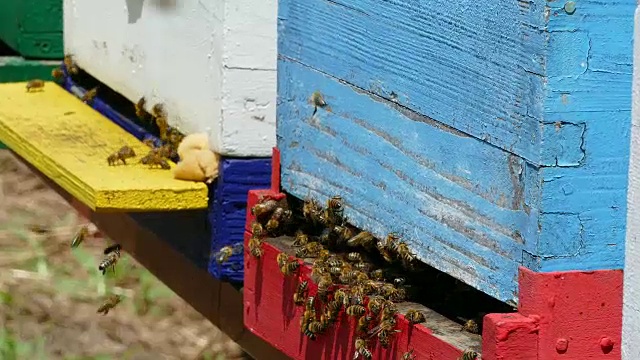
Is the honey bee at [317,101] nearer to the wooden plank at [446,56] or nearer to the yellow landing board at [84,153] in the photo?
the wooden plank at [446,56]

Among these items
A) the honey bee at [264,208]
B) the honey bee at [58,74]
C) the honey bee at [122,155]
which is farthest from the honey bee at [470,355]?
the honey bee at [58,74]

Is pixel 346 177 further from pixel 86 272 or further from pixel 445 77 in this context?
pixel 86 272

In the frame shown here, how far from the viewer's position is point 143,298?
6629 millimetres

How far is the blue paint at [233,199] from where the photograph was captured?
3.36 metres

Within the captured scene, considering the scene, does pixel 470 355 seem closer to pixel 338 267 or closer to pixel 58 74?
pixel 338 267

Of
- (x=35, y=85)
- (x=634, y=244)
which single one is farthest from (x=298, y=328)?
(x=35, y=85)

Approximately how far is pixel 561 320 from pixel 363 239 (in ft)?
2.18

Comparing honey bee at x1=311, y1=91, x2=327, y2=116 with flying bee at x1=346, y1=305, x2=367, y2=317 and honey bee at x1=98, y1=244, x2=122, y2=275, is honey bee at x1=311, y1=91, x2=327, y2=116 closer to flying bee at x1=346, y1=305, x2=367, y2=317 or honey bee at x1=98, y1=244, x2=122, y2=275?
flying bee at x1=346, y1=305, x2=367, y2=317

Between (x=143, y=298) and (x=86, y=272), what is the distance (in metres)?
0.50

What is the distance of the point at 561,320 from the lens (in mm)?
2137

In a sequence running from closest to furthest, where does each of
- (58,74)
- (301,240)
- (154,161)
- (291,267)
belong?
(291,267) < (301,240) < (154,161) < (58,74)

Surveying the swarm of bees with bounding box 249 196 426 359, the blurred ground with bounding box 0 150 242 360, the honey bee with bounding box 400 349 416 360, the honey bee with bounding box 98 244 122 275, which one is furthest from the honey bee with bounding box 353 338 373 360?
the blurred ground with bounding box 0 150 242 360

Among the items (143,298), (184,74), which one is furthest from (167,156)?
(143,298)

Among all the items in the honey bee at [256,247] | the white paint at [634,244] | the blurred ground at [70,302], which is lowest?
the blurred ground at [70,302]
